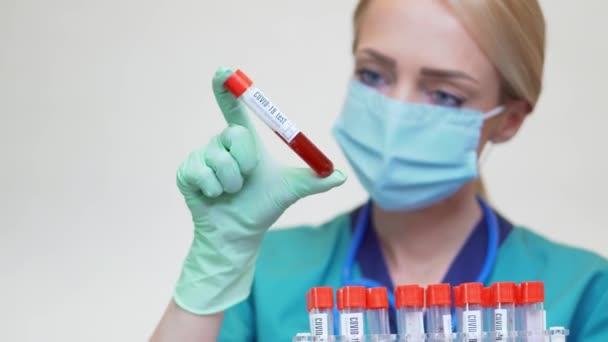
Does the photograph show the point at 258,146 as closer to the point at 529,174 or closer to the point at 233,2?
the point at 233,2

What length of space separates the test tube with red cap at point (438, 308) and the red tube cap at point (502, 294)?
0.05 meters

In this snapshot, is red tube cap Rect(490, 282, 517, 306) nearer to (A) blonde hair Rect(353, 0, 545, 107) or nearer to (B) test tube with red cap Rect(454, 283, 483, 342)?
(B) test tube with red cap Rect(454, 283, 483, 342)

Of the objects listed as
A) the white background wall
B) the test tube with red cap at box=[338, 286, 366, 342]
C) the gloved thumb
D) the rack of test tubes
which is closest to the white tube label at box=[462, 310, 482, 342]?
the rack of test tubes

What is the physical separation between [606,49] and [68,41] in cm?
128

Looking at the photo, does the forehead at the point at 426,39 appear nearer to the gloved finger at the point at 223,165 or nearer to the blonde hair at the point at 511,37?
the blonde hair at the point at 511,37

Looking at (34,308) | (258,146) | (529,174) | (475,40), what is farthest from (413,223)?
A: (34,308)

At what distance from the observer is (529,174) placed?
1900 mm

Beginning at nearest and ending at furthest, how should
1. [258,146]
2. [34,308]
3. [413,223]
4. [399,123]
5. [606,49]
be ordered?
[258,146] < [399,123] < [413,223] < [34,308] < [606,49]

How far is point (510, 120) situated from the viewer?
4.58 feet

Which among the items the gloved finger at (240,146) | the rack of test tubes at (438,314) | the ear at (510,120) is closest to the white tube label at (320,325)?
the rack of test tubes at (438,314)

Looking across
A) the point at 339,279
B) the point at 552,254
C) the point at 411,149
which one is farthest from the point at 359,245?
the point at 552,254

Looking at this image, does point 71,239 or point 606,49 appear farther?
point 606,49

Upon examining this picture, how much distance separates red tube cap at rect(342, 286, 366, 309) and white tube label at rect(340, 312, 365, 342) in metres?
0.01

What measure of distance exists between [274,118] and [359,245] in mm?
519
